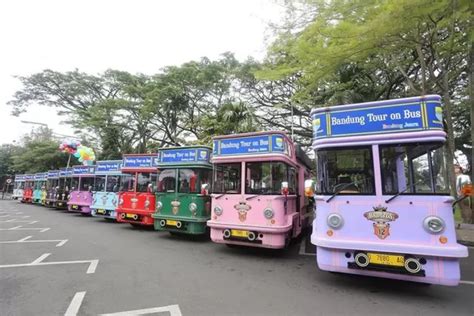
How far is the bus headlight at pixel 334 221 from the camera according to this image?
464 centimetres

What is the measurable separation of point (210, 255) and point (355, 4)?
773 centimetres

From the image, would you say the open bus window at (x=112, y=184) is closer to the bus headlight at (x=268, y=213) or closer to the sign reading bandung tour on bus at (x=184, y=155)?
the sign reading bandung tour on bus at (x=184, y=155)

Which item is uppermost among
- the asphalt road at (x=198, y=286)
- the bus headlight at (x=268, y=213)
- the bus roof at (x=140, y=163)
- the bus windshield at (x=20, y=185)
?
the bus roof at (x=140, y=163)

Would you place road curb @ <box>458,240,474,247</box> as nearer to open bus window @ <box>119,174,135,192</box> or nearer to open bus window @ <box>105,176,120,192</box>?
open bus window @ <box>119,174,135,192</box>

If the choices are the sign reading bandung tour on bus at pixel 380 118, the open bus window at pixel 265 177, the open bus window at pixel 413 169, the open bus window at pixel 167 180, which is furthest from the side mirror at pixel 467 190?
the open bus window at pixel 167 180

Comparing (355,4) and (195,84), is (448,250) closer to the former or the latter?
(355,4)

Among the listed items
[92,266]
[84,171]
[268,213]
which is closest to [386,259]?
[268,213]

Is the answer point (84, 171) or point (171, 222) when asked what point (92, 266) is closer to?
point (171, 222)

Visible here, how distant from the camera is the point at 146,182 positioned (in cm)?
1102

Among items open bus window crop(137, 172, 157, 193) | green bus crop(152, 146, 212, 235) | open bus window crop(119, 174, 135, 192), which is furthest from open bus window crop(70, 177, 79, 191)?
green bus crop(152, 146, 212, 235)

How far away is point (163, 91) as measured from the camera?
2189 cm

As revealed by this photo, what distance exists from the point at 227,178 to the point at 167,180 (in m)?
2.79

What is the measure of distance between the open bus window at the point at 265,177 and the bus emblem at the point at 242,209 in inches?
13.0

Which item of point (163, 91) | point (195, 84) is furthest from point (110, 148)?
point (195, 84)
